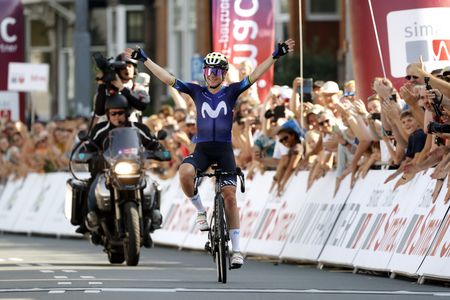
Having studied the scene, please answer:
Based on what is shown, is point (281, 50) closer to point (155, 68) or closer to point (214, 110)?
point (214, 110)

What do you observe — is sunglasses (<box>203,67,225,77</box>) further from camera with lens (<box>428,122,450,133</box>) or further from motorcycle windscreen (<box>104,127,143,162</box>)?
camera with lens (<box>428,122,450,133</box>)

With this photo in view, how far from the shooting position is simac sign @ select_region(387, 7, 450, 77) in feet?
72.8

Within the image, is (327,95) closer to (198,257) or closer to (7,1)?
(198,257)

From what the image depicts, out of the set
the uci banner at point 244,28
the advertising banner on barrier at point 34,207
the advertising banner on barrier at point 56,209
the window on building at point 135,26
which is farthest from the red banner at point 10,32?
the uci banner at point 244,28

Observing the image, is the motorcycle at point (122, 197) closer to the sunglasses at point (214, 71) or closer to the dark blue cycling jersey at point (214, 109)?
the dark blue cycling jersey at point (214, 109)

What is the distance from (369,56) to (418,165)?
16.1 feet

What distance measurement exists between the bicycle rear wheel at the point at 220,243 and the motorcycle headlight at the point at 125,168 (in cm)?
264

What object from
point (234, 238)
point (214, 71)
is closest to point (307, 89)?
point (214, 71)

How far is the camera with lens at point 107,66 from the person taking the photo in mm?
20984

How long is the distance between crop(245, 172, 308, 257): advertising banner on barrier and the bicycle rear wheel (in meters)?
4.87

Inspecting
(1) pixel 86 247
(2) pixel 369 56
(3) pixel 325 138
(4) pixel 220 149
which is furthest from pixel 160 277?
(1) pixel 86 247

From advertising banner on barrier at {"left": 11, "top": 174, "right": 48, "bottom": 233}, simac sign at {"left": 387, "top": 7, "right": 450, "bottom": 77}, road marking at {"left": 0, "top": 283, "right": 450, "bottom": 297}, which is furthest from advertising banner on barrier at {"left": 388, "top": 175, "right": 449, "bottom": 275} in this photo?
advertising banner on barrier at {"left": 11, "top": 174, "right": 48, "bottom": 233}

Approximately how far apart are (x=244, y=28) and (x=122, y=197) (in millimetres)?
7005

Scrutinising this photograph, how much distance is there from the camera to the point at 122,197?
2053 cm
